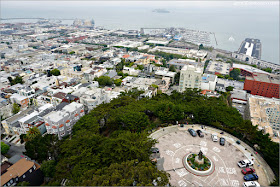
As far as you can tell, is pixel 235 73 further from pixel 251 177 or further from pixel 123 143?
pixel 123 143

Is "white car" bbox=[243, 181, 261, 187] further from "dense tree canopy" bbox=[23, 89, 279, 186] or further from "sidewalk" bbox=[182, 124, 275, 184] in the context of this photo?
"dense tree canopy" bbox=[23, 89, 279, 186]

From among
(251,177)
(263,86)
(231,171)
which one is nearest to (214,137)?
(231,171)

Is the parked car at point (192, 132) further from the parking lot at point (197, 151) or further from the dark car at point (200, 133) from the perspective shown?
the dark car at point (200, 133)

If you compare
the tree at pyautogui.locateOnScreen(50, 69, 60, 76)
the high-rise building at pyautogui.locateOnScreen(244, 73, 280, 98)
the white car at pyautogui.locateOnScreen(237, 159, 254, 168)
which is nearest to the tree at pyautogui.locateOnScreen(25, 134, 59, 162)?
the white car at pyautogui.locateOnScreen(237, 159, 254, 168)

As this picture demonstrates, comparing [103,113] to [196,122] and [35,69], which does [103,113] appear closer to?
[196,122]

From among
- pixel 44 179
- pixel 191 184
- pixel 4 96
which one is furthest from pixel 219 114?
pixel 4 96

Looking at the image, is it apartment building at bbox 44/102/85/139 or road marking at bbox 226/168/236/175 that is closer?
road marking at bbox 226/168/236/175

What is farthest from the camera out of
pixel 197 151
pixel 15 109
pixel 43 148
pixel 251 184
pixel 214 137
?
pixel 15 109

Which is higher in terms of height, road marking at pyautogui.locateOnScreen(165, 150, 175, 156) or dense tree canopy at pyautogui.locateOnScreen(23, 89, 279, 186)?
dense tree canopy at pyautogui.locateOnScreen(23, 89, 279, 186)

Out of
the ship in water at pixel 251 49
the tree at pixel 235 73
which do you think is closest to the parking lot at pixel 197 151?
the tree at pixel 235 73
